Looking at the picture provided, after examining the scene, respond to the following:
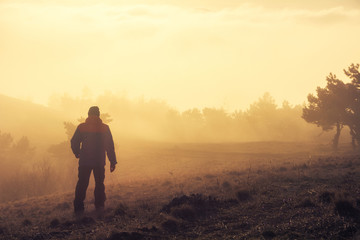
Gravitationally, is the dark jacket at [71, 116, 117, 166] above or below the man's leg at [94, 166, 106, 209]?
above

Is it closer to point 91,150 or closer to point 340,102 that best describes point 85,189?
point 91,150

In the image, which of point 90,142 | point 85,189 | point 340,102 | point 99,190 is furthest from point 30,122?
point 99,190

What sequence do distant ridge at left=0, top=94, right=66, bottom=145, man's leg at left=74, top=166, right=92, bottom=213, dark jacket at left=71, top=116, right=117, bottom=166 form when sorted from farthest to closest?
distant ridge at left=0, top=94, right=66, bottom=145
dark jacket at left=71, top=116, right=117, bottom=166
man's leg at left=74, top=166, right=92, bottom=213

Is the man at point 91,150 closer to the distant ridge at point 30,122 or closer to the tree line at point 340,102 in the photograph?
the tree line at point 340,102

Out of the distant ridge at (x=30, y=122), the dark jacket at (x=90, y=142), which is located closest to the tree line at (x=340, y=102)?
the dark jacket at (x=90, y=142)

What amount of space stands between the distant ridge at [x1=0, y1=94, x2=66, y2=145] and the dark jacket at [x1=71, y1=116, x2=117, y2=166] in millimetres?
71058

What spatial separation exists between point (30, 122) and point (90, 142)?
98.0 metres

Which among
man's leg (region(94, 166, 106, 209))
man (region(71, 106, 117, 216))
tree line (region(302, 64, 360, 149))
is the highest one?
tree line (region(302, 64, 360, 149))

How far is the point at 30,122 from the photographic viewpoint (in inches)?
3932

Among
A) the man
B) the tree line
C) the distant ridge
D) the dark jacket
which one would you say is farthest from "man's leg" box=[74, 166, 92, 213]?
the distant ridge

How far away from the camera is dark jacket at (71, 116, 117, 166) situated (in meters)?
10.4

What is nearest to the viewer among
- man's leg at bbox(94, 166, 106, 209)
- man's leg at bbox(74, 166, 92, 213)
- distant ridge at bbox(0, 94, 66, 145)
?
man's leg at bbox(74, 166, 92, 213)

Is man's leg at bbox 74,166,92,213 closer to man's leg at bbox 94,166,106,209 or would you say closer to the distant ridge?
man's leg at bbox 94,166,106,209

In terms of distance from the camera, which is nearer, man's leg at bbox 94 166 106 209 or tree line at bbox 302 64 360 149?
man's leg at bbox 94 166 106 209
